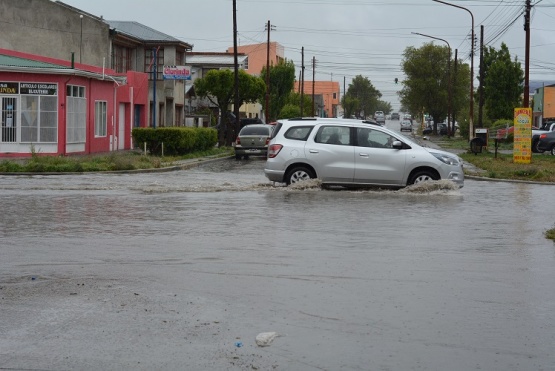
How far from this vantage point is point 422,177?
21359mm

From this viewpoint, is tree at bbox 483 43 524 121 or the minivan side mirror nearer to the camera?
the minivan side mirror

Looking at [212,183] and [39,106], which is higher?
[39,106]

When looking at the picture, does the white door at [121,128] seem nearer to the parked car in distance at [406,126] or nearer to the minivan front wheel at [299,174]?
the minivan front wheel at [299,174]

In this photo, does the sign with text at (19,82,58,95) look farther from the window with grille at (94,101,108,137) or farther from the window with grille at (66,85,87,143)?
the window with grille at (94,101,108,137)

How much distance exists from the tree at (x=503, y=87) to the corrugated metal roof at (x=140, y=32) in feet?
96.5

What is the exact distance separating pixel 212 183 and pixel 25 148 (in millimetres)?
14724

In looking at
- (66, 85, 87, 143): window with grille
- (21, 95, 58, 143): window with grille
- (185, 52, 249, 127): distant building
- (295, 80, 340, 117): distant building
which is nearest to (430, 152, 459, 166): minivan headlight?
(21, 95, 58, 143): window with grille

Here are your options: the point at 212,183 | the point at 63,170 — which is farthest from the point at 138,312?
the point at 63,170

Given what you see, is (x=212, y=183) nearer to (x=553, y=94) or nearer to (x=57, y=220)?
(x=57, y=220)

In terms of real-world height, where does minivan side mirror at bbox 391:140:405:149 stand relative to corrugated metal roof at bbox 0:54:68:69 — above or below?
below

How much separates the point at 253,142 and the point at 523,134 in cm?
1363

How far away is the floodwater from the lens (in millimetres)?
6949

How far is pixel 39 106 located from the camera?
37156mm

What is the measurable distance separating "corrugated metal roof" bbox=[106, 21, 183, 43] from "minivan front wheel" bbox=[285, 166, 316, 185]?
38.2 m
